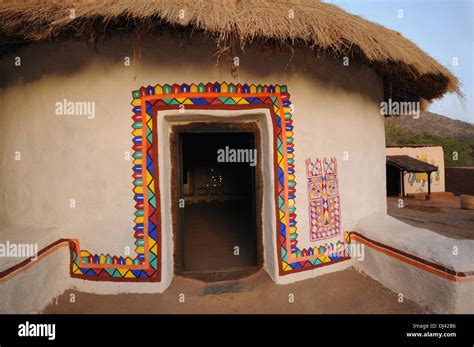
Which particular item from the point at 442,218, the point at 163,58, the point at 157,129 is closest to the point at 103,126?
the point at 157,129

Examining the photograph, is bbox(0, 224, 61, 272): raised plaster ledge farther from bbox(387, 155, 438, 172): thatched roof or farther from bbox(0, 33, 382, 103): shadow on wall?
bbox(387, 155, 438, 172): thatched roof

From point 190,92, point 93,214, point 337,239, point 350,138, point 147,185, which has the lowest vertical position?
point 337,239

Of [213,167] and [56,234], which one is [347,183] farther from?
[213,167]

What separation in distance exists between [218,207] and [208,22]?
6738 mm

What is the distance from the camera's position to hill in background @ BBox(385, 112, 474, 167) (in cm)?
2194

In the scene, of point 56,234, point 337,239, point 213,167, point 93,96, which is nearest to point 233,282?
point 337,239

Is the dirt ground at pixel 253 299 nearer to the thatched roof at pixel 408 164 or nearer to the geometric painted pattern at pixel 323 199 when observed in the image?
the geometric painted pattern at pixel 323 199

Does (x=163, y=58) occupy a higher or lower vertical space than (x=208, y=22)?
lower

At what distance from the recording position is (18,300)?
2828 mm

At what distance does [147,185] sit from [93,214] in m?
0.65

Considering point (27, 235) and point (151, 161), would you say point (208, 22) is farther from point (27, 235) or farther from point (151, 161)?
point (27, 235)

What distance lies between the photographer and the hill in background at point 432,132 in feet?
72.0

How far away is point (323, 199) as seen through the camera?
3783 millimetres

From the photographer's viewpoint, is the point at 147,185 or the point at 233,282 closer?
the point at 147,185
